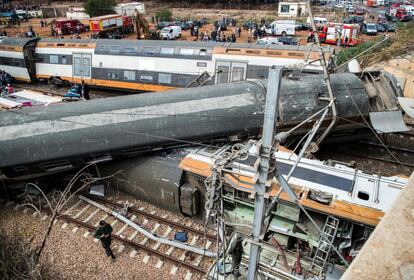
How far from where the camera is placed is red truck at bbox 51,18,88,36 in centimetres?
5109

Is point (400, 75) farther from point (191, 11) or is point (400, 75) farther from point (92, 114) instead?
point (191, 11)

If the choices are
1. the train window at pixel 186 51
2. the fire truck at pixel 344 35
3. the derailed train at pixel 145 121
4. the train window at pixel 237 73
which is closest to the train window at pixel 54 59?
the train window at pixel 186 51

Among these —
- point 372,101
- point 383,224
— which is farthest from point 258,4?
point 383,224

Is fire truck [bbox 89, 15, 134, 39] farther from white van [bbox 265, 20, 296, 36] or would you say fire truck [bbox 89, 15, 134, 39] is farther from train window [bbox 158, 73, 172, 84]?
train window [bbox 158, 73, 172, 84]

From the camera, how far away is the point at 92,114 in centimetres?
1377

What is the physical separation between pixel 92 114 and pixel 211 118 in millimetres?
4847

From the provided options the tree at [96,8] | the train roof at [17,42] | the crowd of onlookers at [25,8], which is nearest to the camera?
the train roof at [17,42]

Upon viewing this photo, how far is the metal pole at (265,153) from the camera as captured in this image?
5.37m

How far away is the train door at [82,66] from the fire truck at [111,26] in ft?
76.0

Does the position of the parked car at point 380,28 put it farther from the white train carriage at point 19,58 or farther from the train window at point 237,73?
the white train carriage at point 19,58

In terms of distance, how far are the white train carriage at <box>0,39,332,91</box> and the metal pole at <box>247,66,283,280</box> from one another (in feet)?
42.8

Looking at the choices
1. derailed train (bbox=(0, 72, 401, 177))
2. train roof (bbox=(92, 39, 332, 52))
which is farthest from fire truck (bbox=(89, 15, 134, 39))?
derailed train (bbox=(0, 72, 401, 177))

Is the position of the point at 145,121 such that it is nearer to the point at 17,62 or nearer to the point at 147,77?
the point at 147,77

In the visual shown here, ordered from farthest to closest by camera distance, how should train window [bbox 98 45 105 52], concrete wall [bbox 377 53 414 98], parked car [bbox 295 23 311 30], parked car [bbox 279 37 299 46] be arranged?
parked car [bbox 295 23 311 30]
parked car [bbox 279 37 299 46]
train window [bbox 98 45 105 52]
concrete wall [bbox 377 53 414 98]
